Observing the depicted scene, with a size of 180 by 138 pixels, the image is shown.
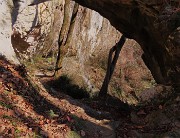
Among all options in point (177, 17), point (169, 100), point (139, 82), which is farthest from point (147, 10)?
point (139, 82)

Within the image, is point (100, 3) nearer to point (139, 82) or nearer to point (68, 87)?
point (68, 87)

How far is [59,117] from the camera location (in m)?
8.33

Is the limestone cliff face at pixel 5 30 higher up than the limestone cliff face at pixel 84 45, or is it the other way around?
the limestone cliff face at pixel 5 30

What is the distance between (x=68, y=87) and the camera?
47.6 feet

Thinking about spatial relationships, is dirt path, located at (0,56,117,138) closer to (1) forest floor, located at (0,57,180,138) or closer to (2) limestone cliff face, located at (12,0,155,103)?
(1) forest floor, located at (0,57,180,138)

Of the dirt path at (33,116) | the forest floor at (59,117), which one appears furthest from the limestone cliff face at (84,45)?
the dirt path at (33,116)

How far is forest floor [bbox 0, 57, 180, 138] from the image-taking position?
7016 mm

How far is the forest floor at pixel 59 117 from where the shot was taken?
Answer: 23.0 ft

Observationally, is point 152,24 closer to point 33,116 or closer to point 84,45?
point 33,116

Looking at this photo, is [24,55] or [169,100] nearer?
[169,100]

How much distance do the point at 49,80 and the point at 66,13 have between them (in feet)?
10.00

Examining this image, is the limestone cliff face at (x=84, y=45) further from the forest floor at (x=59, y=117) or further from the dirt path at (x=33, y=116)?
the dirt path at (x=33, y=116)

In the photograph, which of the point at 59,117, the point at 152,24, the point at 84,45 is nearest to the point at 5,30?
the point at 59,117

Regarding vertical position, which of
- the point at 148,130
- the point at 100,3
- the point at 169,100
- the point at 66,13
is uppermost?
the point at 100,3
